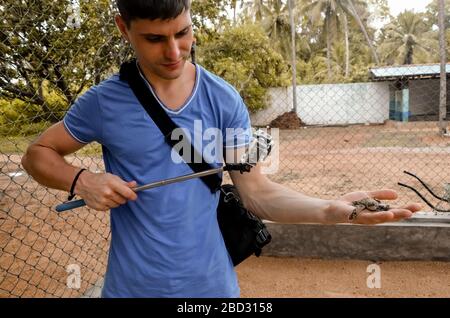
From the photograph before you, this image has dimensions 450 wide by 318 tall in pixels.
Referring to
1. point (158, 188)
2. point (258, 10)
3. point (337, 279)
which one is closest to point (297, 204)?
point (158, 188)

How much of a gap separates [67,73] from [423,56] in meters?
34.3

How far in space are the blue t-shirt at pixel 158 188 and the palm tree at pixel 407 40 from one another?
3461cm

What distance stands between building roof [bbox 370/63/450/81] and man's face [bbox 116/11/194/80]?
19632mm

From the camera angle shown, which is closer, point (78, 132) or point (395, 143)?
point (78, 132)

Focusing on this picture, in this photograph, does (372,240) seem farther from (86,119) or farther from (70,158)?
(70,158)

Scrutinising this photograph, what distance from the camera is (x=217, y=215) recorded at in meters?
1.48

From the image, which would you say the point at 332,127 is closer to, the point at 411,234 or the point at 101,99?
the point at 411,234

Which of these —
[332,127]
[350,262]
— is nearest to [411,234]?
[350,262]

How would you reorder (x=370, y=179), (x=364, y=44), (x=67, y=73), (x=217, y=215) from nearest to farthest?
(x=217, y=215), (x=67, y=73), (x=370, y=179), (x=364, y=44)

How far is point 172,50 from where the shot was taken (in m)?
1.26

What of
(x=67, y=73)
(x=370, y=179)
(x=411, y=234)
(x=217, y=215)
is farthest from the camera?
(x=370, y=179)

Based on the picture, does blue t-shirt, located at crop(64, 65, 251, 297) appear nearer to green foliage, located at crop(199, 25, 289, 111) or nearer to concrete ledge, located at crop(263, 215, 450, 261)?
concrete ledge, located at crop(263, 215, 450, 261)

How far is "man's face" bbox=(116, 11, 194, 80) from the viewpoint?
1.23 metres

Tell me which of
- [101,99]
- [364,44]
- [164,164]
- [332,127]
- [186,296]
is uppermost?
[364,44]
